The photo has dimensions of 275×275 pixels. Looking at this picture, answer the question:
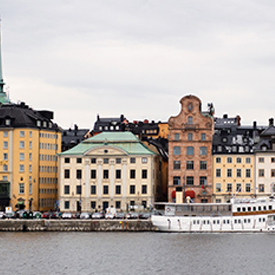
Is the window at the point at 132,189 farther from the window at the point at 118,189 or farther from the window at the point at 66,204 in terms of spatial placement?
the window at the point at 66,204

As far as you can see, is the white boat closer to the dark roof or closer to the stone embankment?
the stone embankment

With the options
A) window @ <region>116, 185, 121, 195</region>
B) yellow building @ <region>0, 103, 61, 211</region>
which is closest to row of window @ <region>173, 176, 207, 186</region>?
window @ <region>116, 185, 121, 195</region>

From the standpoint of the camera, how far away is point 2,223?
150625 millimetres

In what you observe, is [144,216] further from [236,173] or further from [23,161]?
[23,161]

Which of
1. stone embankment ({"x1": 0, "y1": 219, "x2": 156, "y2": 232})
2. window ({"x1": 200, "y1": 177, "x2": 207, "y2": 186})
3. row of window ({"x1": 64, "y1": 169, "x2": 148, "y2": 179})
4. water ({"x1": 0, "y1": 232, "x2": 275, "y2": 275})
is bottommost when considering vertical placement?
water ({"x1": 0, "y1": 232, "x2": 275, "y2": 275})

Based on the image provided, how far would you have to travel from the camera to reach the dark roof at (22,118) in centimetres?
18038

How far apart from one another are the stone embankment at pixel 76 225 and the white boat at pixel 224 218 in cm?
350

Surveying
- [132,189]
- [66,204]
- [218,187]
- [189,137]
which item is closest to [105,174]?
[132,189]

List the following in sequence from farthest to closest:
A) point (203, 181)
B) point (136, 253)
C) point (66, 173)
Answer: point (66, 173) < point (203, 181) < point (136, 253)

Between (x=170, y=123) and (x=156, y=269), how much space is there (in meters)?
73.9

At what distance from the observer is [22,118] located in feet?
594

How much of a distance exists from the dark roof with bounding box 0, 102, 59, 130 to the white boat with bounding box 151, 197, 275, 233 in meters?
43.8

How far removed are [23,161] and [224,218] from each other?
159 ft

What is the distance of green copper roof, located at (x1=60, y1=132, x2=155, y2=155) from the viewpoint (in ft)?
582
